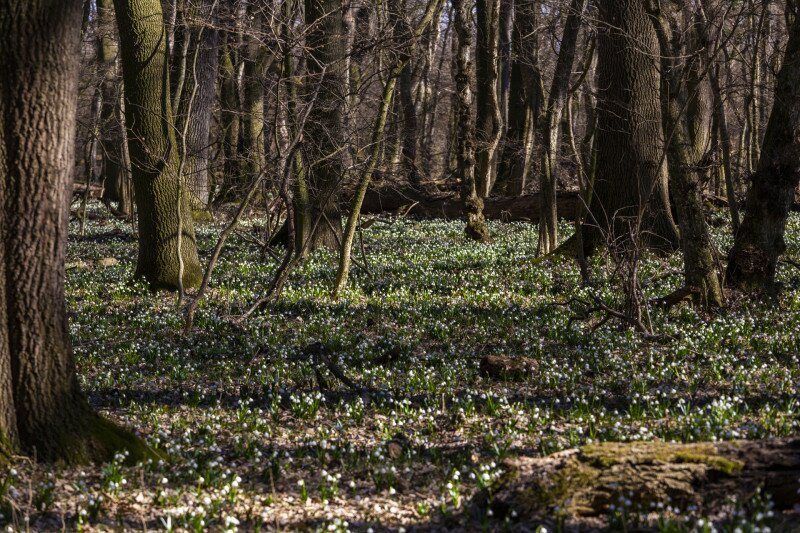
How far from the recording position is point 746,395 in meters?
7.25

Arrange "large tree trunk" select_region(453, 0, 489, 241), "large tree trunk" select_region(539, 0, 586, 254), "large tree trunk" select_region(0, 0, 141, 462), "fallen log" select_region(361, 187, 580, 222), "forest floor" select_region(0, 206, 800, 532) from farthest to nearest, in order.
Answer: "fallen log" select_region(361, 187, 580, 222)
"large tree trunk" select_region(453, 0, 489, 241)
"large tree trunk" select_region(539, 0, 586, 254)
"large tree trunk" select_region(0, 0, 141, 462)
"forest floor" select_region(0, 206, 800, 532)

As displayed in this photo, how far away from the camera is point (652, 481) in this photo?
4406mm

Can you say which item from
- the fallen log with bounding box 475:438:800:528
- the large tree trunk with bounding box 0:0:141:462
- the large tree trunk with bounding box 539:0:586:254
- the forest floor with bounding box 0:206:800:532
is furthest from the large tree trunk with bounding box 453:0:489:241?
the fallen log with bounding box 475:438:800:528

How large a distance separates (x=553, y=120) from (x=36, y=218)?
12.2 metres

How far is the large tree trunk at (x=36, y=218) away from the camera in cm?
511

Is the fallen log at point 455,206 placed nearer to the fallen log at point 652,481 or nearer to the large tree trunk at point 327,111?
the large tree trunk at point 327,111

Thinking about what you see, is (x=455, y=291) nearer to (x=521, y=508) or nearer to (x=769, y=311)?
(x=769, y=311)

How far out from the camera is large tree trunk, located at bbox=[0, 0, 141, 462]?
201 inches

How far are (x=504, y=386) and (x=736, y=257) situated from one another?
15.9ft

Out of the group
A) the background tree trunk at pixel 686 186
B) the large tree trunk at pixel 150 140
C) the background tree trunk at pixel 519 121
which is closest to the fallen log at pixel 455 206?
the background tree trunk at pixel 519 121

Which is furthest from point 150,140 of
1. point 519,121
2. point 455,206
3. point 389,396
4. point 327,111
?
point 519,121

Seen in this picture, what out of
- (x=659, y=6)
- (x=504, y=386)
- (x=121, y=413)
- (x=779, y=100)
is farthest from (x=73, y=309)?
(x=779, y=100)

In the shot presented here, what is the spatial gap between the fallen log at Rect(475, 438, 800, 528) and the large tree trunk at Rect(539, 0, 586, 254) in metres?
11.1

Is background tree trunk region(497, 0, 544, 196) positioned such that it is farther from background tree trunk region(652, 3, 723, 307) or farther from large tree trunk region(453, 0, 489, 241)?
background tree trunk region(652, 3, 723, 307)
